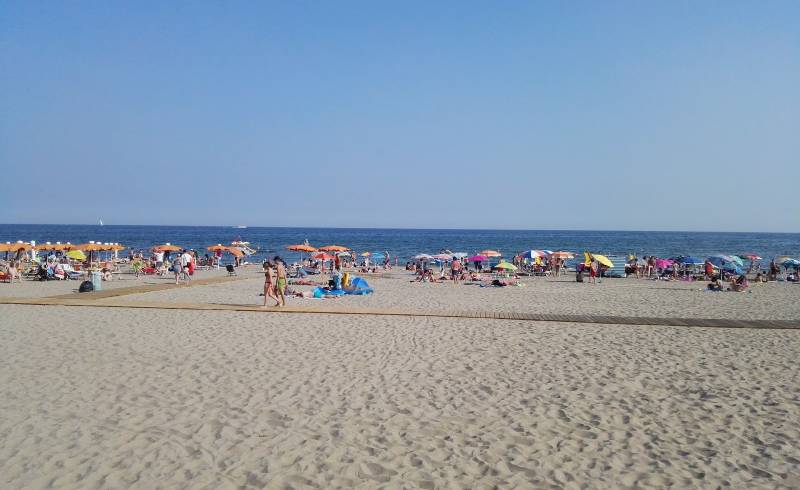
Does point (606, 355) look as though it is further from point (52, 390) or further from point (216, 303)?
point (216, 303)

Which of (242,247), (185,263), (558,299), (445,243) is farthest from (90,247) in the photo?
(445,243)

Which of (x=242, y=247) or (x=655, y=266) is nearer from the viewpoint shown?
(x=655, y=266)

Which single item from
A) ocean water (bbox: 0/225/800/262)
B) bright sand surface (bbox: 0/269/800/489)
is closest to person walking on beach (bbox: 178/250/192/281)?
bright sand surface (bbox: 0/269/800/489)

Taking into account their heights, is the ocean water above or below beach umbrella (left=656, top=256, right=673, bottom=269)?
below

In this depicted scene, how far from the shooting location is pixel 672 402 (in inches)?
266

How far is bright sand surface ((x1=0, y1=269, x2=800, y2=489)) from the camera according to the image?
15.6 ft

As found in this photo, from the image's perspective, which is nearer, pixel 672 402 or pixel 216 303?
pixel 672 402

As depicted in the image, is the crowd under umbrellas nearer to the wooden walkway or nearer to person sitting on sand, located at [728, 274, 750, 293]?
person sitting on sand, located at [728, 274, 750, 293]

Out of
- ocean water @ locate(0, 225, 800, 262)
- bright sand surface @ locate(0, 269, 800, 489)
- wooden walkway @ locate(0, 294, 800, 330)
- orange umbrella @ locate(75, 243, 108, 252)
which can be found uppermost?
orange umbrella @ locate(75, 243, 108, 252)

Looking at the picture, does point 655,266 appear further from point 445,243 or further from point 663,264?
point 445,243

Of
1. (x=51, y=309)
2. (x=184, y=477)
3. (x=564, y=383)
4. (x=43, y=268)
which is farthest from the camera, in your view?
(x=43, y=268)

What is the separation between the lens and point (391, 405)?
651 cm

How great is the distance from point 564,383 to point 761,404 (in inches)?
90.0

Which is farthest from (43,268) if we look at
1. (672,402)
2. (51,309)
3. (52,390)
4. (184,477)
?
(672,402)
